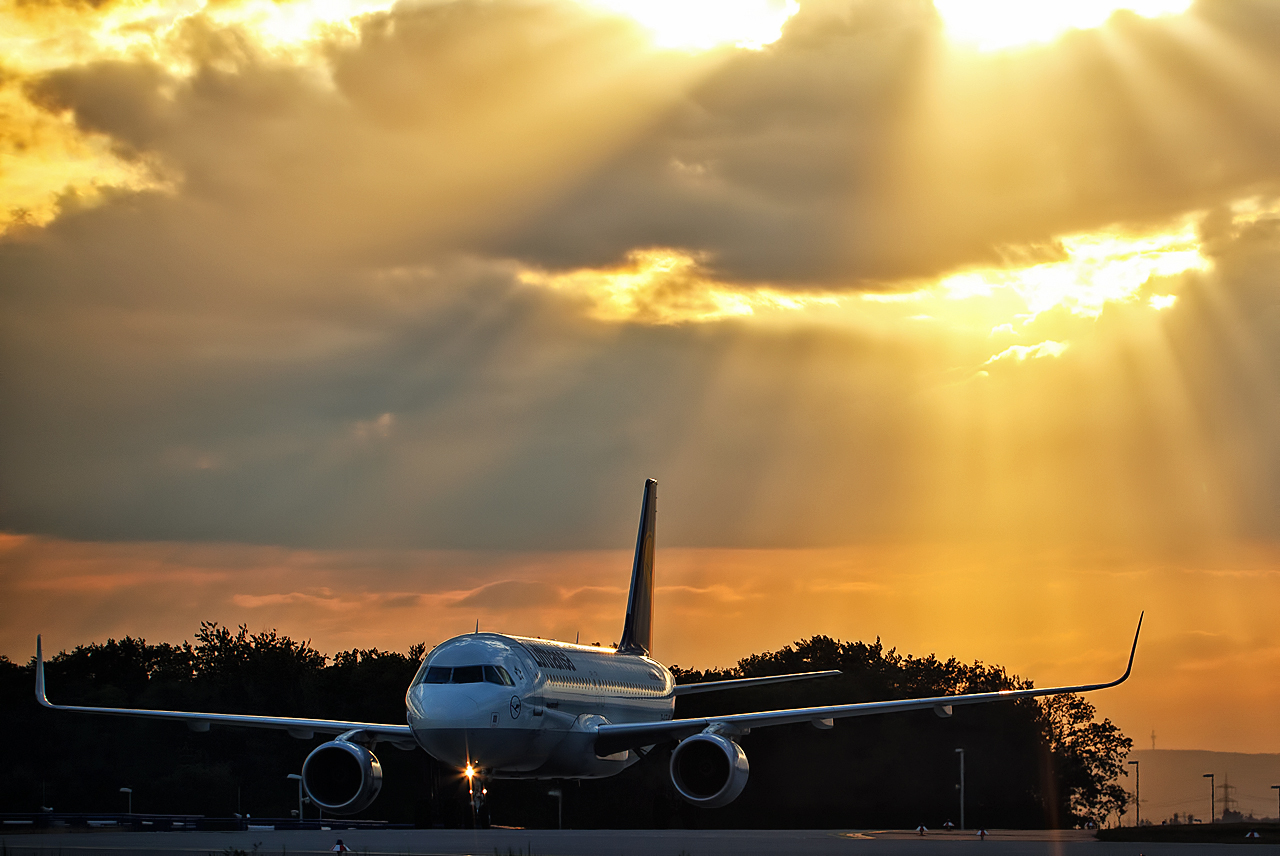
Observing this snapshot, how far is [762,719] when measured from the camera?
39.4 m

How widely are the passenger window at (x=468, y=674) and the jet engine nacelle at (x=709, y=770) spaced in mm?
5510

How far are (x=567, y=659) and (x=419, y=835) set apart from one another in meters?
8.50

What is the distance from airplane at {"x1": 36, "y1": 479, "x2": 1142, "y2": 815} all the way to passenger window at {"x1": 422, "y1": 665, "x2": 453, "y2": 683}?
0.9 inches

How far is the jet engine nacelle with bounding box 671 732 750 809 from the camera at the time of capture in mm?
36094

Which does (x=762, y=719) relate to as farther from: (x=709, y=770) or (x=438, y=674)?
(x=438, y=674)

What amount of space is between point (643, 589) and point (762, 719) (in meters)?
17.9

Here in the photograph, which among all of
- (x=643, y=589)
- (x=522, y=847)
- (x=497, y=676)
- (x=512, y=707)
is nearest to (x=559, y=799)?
(x=643, y=589)

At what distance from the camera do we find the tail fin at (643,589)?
5531 centimetres

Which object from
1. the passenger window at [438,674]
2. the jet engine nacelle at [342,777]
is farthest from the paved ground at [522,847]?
the jet engine nacelle at [342,777]

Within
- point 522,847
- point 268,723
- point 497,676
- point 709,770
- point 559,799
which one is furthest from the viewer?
point 559,799

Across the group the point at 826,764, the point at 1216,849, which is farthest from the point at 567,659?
the point at 826,764

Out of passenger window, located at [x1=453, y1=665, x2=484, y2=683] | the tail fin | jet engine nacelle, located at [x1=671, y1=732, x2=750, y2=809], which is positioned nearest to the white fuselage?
passenger window, located at [x1=453, y1=665, x2=484, y2=683]

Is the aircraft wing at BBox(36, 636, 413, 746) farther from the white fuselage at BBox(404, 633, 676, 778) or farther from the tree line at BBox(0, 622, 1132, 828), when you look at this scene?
the tree line at BBox(0, 622, 1132, 828)

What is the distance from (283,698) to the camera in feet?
254
